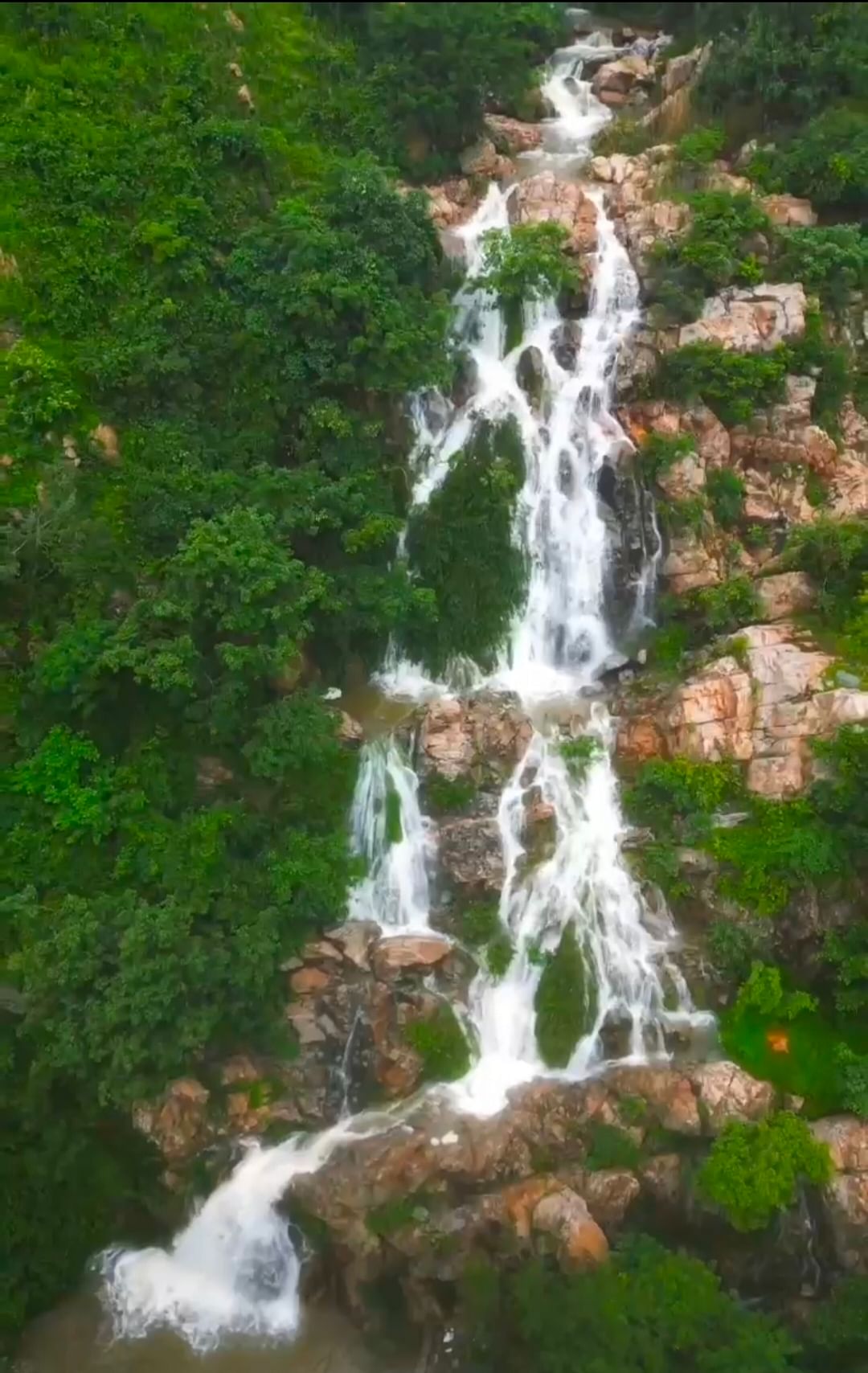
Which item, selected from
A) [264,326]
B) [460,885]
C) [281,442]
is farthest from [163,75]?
[460,885]

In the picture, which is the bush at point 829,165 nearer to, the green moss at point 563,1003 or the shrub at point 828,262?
the shrub at point 828,262

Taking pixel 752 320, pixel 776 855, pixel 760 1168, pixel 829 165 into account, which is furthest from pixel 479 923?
pixel 829 165

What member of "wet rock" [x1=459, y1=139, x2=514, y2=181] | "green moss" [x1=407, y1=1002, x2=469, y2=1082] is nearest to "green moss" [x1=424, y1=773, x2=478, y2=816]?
"green moss" [x1=407, y1=1002, x2=469, y2=1082]

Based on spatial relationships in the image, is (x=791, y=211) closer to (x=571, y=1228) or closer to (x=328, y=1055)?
(x=328, y=1055)

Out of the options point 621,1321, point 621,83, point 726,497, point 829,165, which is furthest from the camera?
point 621,83

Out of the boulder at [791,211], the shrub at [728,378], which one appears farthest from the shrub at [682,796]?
the boulder at [791,211]

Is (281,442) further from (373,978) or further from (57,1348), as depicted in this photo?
(57,1348)
